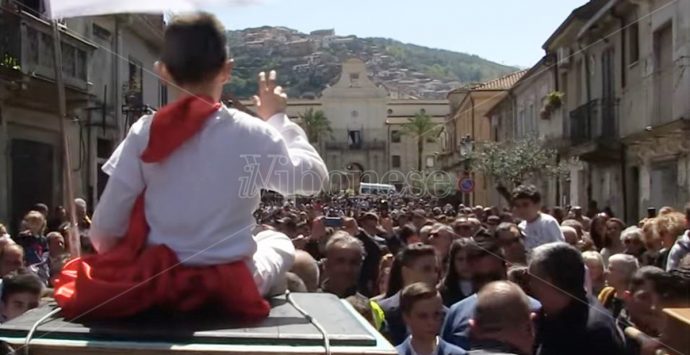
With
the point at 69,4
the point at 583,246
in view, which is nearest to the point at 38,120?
the point at 583,246

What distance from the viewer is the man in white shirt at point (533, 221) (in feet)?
33.3

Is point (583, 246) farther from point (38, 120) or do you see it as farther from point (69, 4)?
point (38, 120)

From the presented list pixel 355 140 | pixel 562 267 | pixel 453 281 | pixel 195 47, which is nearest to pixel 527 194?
pixel 453 281

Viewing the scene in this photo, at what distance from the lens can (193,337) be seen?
117 inches

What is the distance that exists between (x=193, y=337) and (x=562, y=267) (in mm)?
2701

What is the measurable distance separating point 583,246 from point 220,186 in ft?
26.5

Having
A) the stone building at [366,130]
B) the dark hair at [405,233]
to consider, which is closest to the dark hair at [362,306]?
the dark hair at [405,233]

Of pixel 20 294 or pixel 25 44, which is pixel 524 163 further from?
pixel 20 294

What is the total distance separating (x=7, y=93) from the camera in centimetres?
1873

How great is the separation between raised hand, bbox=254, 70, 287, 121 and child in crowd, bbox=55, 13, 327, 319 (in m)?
0.30

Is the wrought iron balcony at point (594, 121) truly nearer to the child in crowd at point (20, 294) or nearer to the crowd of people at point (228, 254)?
the crowd of people at point (228, 254)

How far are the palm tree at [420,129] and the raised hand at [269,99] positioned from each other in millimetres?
82750

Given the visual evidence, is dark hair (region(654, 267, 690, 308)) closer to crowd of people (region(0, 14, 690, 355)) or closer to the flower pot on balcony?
crowd of people (region(0, 14, 690, 355))

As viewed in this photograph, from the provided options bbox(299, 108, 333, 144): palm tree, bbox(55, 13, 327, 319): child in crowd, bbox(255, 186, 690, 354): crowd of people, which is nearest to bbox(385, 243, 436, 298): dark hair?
bbox(255, 186, 690, 354): crowd of people
